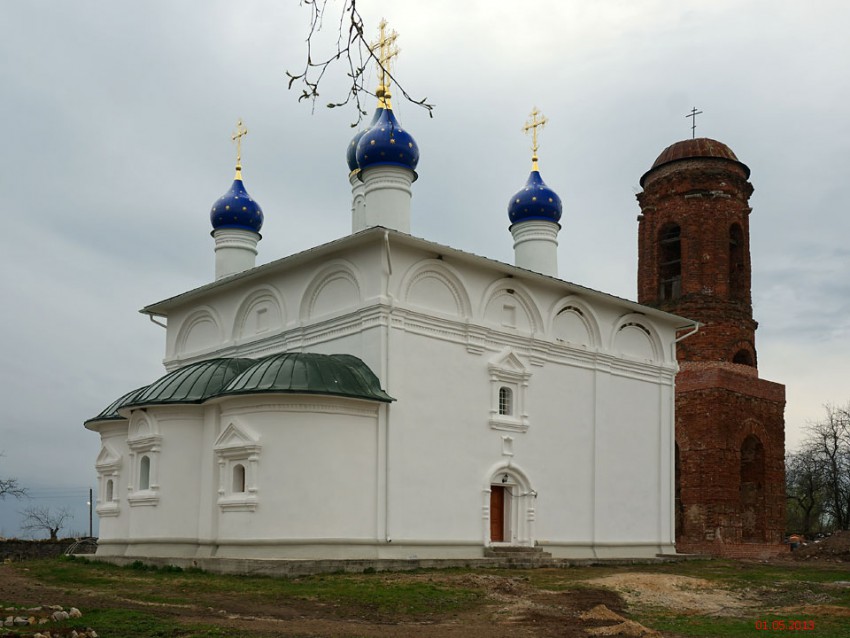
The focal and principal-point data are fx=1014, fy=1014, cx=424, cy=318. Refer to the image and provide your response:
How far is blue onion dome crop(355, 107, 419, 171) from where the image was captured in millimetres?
18234

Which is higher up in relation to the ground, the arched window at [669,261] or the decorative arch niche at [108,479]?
the arched window at [669,261]

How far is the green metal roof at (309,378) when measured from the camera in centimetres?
1467

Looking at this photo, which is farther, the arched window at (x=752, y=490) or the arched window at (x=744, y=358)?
the arched window at (x=744, y=358)

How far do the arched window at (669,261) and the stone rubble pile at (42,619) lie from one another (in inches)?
714

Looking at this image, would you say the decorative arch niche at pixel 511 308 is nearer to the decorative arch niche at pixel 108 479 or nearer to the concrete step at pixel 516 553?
the concrete step at pixel 516 553

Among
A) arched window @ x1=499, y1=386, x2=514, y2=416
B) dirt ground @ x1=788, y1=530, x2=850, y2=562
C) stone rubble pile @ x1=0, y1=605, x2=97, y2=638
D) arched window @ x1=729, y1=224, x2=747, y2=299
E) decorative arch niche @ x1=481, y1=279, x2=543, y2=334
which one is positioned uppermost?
arched window @ x1=729, y1=224, x2=747, y2=299

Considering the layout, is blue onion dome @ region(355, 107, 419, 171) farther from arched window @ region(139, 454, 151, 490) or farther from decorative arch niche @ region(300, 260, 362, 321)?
arched window @ region(139, 454, 151, 490)

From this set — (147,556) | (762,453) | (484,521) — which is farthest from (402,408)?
(762,453)

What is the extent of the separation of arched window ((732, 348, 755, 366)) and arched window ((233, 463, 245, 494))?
13.8 metres

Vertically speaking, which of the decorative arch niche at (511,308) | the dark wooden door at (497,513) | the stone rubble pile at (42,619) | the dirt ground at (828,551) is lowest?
the dirt ground at (828,551)

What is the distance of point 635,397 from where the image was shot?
20.2 meters

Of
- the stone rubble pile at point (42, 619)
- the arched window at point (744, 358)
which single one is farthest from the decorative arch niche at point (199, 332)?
the arched window at point (744, 358)

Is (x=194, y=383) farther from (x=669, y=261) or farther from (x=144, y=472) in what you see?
(x=669, y=261)

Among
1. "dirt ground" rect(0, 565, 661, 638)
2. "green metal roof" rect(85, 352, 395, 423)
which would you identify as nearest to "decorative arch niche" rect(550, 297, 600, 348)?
"green metal roof" rect(85, 352, 395, 423)
